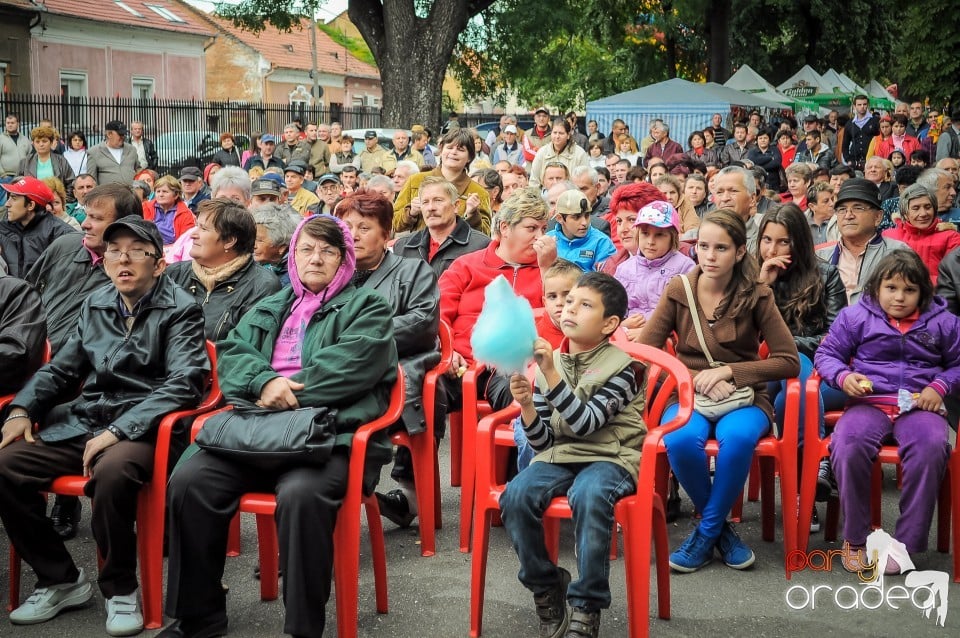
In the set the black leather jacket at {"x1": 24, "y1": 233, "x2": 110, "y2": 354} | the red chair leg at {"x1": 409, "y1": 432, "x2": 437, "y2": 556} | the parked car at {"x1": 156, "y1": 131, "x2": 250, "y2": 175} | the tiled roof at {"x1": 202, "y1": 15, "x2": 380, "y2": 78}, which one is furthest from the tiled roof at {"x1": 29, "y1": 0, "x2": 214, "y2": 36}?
the red chair leg at {"x1": 409, "y1": 432, "x2": 437, "y2": 556}

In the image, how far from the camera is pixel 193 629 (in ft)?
13.1

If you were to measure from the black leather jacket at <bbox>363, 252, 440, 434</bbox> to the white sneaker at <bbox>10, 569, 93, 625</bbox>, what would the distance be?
5.35 feet

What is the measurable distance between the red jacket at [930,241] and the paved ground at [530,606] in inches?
105

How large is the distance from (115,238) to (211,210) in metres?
0.85

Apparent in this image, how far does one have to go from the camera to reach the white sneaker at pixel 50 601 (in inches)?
168

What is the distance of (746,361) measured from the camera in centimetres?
478

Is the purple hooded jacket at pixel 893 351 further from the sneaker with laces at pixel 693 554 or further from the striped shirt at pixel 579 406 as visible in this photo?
the striped shirt at pixel 579 406

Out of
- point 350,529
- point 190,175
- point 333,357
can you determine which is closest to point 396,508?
point 350,529

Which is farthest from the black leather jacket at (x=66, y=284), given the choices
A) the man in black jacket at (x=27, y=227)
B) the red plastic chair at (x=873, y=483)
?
the red plastic chair at (x=873, y=483)

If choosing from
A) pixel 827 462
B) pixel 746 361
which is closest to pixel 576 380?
pixel 746 361

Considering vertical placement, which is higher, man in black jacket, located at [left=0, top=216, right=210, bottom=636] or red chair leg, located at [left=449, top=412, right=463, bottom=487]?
man in black jacket, located at [left=0, top=216, right=210, bottom=636]

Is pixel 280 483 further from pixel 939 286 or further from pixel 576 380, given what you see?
pixel 939 286

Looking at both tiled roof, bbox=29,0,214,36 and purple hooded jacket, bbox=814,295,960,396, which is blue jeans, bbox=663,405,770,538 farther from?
tiled roof, bbox=29,0,214,36

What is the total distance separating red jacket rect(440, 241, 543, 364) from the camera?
577 centimetres
